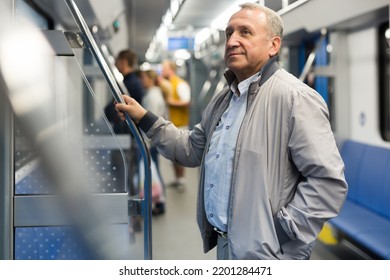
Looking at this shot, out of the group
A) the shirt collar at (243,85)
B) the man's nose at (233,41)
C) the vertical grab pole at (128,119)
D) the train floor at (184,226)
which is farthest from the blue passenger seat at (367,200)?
the man's nose at (233,41)

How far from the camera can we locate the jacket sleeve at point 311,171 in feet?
5.71

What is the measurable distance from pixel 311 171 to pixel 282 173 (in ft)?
0.34

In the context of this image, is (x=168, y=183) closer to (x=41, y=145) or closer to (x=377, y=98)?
(x=377, y=98)

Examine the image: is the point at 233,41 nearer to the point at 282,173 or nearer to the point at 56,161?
the point at 282,173

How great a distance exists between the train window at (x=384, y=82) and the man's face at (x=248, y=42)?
3.30 m

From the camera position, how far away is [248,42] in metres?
1.86

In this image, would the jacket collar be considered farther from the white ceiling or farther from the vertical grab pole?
the vertical grab pole

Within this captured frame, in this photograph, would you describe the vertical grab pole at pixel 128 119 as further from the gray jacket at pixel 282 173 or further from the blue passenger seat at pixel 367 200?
the blue passenger seat at pixel 367 200

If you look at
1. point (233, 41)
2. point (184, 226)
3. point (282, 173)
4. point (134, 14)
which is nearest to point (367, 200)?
point (184, 226)

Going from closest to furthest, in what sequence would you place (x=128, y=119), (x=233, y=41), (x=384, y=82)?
(x=233, y=41), (x=128, y=119), (x=384, y=82)

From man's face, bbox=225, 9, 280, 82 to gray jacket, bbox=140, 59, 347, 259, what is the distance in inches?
2.1

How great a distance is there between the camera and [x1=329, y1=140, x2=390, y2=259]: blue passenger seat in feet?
12.2

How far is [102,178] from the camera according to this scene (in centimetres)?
219

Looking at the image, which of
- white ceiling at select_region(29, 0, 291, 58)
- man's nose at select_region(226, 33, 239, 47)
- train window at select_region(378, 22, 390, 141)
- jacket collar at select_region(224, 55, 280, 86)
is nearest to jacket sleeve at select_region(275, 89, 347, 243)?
jacket collar at select_region(224, 55, 280, 86)
